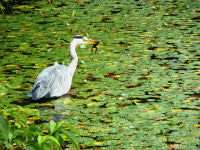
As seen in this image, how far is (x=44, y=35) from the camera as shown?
24.6ft

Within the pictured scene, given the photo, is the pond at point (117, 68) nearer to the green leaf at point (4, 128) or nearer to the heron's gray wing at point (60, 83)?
the heron's gray wing at point (60, 83)

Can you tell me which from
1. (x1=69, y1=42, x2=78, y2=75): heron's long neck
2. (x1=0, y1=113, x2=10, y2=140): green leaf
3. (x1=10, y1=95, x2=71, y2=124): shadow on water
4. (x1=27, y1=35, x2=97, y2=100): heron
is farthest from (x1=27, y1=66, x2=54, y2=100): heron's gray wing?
(x1=0, y1=113, x2=10, y2=140): green leaf

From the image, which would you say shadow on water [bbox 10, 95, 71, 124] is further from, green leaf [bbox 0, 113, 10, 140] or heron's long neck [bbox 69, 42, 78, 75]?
green leaf [bbox 0, 113, 10, 140]

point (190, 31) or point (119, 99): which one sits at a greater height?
point (190, 31)

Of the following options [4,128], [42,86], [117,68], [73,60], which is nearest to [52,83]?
[42,86]

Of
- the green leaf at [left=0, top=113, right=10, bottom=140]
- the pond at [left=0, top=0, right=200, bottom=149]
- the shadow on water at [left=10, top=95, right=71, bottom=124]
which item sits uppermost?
the green leaf at [left=0, top=113, right=10, bottom=140]

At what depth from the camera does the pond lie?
3.78m

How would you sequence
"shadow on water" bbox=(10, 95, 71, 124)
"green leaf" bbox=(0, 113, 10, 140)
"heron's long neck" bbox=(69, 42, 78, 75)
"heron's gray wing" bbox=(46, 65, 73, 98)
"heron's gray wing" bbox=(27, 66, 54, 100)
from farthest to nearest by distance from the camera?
1. "heron's long neck" bbox=(69, 42, 78, 75)
2. "heron's gray wing" bbox=(46, 65, 73, 98)
3. "heron's gray wing" bbox=(27, 66, 54, 100)
4. "shadow on water" bbox=(10, 95, 71, 124)
5. "green leaf" bbox=(0, 113, 10, 140)

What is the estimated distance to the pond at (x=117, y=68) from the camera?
12.4 ft

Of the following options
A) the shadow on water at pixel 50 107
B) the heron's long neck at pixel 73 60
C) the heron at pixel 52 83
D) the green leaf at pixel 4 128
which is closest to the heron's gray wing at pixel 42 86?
the heron at pixel 52 83

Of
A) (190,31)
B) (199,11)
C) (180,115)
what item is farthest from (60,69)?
(199,11)

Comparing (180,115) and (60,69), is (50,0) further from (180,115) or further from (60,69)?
(180,115)

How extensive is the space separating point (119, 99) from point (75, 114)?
0.65 m

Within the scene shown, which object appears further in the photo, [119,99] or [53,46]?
[53,46]
